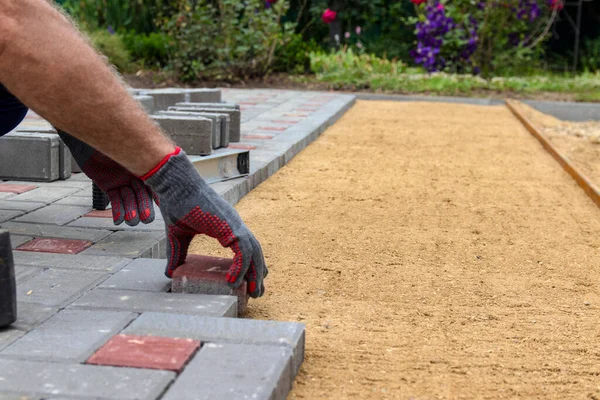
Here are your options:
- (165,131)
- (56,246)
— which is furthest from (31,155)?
(56,246)

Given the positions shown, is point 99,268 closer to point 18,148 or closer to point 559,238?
point 18,148

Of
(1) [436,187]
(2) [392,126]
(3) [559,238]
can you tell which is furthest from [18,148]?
(2) [392,126]

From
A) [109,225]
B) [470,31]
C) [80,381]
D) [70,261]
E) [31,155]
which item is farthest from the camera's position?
[470,31]

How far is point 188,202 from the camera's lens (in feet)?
6.75

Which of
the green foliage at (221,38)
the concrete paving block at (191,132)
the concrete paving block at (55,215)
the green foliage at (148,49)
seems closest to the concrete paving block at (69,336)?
the concrete paving block at (55,215)

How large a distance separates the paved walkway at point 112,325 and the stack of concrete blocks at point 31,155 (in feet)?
1.47

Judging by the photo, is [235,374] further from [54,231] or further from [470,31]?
[470,31]

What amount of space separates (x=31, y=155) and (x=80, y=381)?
2298 millimetres

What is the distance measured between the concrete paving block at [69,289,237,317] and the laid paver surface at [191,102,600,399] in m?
0.20

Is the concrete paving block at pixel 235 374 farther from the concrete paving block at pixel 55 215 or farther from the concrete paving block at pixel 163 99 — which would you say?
the concrete paving block at pixel 163 99

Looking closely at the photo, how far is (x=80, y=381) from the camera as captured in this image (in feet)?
5.24

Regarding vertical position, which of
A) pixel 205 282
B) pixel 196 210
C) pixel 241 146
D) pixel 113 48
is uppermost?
pixel 113 48

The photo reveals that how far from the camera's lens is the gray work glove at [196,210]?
80.1 inches

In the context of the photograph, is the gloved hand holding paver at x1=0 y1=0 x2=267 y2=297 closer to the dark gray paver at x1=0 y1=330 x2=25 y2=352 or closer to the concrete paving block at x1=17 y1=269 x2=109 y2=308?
the concrete paving block at x1=17 y1=269 x2=109 y2=308
